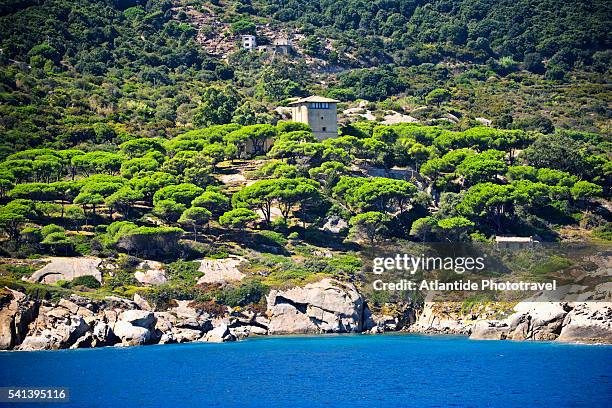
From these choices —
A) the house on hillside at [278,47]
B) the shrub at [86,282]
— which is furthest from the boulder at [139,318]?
the house on hillside at [278,47]

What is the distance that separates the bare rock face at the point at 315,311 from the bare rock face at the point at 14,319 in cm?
1404

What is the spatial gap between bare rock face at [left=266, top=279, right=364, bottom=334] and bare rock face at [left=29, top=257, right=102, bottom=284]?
10519 millimetres

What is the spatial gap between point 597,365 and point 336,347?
13986 millimetres

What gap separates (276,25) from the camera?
138875 mm

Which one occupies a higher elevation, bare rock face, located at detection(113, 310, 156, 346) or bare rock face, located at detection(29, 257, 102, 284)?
bare rock face, located at detection(29, 257, 102, 284)

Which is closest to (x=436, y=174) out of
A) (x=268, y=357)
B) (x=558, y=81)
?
(x=268, y=357)

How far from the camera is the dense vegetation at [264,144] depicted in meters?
71.6

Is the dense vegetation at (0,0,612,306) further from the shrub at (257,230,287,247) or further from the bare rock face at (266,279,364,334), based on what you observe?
the bare rock face at (266,279,364,334)

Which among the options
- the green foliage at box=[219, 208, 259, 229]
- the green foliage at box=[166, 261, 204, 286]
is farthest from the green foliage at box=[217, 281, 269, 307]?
the green foliage at box=[219, 208, 259, 229]

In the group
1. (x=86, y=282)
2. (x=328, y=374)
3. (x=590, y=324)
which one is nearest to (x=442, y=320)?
(x=590, y=324)

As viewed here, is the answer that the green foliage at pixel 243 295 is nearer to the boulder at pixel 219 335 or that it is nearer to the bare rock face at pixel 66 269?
the boulder at pixel 219 335

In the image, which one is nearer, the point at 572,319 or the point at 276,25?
the point at 572,319

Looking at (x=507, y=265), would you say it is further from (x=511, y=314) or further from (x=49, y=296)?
(x=49, y=296)

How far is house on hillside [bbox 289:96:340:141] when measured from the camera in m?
90.4
